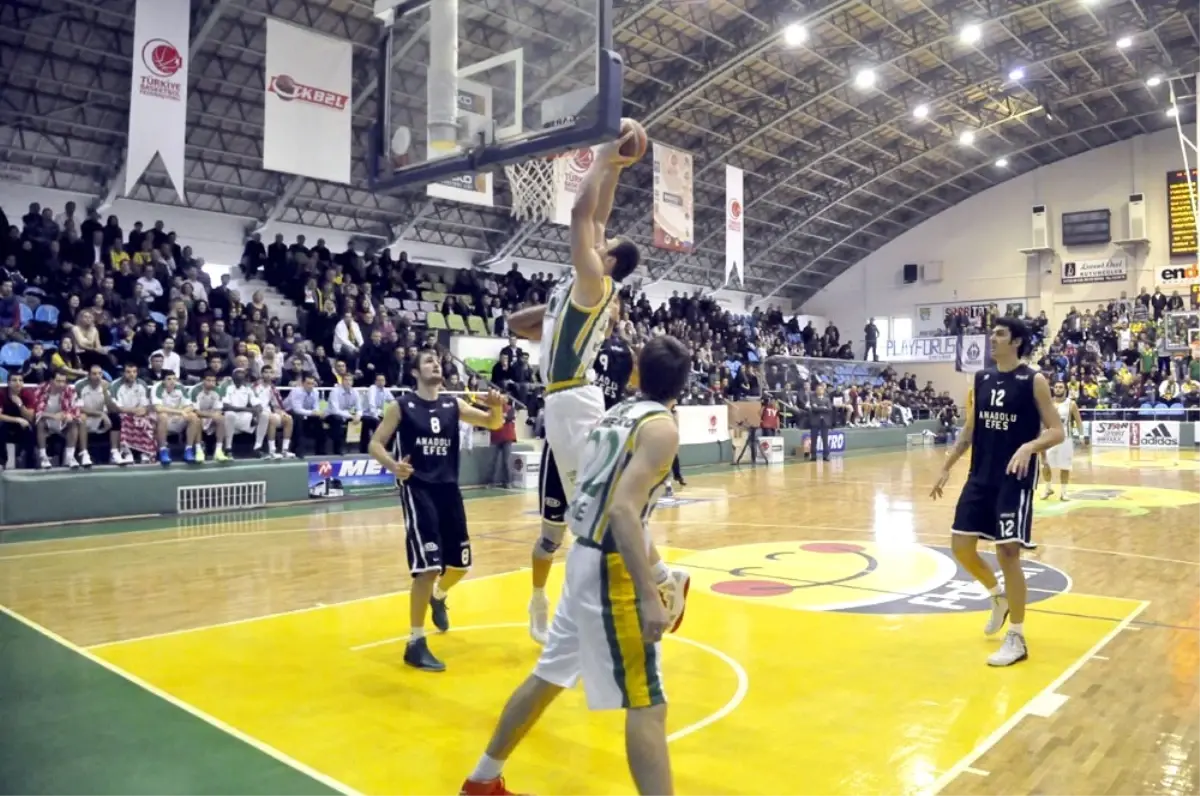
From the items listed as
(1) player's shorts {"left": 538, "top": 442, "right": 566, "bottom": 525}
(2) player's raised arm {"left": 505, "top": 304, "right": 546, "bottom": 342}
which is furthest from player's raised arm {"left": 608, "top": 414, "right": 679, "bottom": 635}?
(1) player's shorts {"left": 538, "top": 442, "right": 566, "bottom": 525}

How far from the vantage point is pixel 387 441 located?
5383 mm

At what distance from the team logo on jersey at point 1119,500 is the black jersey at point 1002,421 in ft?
23.6

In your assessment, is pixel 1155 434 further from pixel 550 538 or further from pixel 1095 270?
pixel 550 538

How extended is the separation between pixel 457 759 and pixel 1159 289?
3800 centimetres

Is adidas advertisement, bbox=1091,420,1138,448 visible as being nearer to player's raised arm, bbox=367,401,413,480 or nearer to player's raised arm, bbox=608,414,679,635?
player's raised arm, bbox=367,401,413,480

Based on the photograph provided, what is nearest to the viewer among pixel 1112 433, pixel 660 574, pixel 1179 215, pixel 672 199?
pixel 660 574

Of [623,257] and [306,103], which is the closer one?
[623,257]

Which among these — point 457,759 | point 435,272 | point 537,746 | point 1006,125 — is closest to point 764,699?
point 537,746

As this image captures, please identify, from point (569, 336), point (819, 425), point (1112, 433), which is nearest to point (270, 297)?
point (819, 425)

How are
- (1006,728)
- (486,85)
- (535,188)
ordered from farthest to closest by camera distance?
(535,188)
(486,85)
(1006,728)

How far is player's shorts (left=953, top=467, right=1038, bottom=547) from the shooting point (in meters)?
5.28

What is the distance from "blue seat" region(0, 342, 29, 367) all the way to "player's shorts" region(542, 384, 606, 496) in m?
11.2

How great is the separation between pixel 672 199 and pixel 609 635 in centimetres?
2147

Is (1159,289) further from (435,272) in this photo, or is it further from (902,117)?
(435,272)
